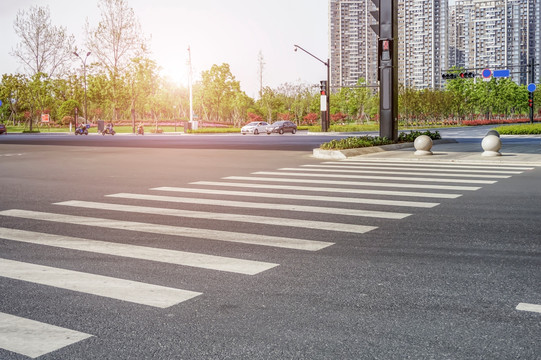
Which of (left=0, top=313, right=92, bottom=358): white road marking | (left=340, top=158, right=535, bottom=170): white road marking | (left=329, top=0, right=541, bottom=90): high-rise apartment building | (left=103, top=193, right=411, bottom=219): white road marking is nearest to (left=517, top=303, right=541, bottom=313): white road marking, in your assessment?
(left=0, top=313, right=92, bottom=358): white road marking

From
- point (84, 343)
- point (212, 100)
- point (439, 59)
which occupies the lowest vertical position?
point (84, 343)

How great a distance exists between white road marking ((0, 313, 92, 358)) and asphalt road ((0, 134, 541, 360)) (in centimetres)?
2

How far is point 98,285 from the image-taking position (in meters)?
5.46

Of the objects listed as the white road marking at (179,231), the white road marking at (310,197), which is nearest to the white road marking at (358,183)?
the white road marking at (310,197)

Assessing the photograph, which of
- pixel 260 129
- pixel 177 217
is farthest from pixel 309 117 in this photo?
pixel 177 217

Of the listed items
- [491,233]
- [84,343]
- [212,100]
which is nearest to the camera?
[84,343]

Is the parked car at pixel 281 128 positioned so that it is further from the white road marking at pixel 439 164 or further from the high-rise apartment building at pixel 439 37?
the high-rise apartment building at pixel 439 37

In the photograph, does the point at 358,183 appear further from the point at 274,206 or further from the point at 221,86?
the point at 221,86

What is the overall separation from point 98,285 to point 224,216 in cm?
372

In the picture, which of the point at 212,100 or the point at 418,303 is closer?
the point at 418,303

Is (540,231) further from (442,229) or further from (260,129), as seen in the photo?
(260,129)

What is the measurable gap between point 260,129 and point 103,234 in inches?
2136

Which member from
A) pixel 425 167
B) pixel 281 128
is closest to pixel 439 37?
pixel 281 128

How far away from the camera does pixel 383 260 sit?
627cm
